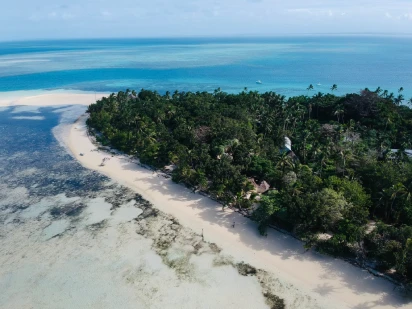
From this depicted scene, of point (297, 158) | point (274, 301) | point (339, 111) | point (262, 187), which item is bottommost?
point (274, 301)

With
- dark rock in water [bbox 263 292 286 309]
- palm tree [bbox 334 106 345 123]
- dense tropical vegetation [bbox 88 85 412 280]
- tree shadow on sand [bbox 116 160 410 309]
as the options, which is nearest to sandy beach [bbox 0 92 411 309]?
tree shadow on sand [bbox 116 160 410 309]

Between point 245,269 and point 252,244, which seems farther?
point 252,244

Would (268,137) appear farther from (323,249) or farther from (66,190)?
(66,190)

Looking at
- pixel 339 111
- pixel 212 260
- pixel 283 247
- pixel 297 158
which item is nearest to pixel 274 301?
pixel 283 247

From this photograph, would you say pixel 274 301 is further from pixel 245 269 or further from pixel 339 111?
pixel 339 111

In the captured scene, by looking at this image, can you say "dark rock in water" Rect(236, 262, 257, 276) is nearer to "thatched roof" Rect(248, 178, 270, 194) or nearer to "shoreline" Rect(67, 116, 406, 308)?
"shoreline" Rect(67, 116, 406, 308)

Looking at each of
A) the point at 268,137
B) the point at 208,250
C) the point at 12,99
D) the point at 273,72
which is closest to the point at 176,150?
the point at 268,137
